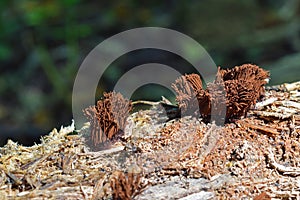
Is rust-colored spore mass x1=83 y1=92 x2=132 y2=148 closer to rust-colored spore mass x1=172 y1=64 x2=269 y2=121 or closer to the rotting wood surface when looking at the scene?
the rotting wood surface

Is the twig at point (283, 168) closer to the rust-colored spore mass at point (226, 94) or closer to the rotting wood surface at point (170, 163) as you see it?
the rotting wood surface at point (170, 163)

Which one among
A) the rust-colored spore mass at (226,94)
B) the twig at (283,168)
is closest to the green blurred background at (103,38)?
the rust-colored spore mass at (226,94)

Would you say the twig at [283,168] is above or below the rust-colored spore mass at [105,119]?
below

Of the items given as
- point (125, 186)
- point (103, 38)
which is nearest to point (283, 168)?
point (125, 186)

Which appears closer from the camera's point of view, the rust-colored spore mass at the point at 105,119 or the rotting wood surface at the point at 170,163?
the rotting wood surface at the point at 170,163

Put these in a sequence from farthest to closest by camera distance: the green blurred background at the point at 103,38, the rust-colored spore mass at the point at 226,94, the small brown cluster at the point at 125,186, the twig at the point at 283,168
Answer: the green blurred background at the point at 103,38
the rust-colored spore mass at the point at 226,94
the twig at the point at 283,168
the small brown cluster at the point at 125,186

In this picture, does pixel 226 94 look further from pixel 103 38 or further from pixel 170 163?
pixel 103 38

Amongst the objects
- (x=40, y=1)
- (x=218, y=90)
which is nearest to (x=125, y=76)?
(x=40, y=1)
